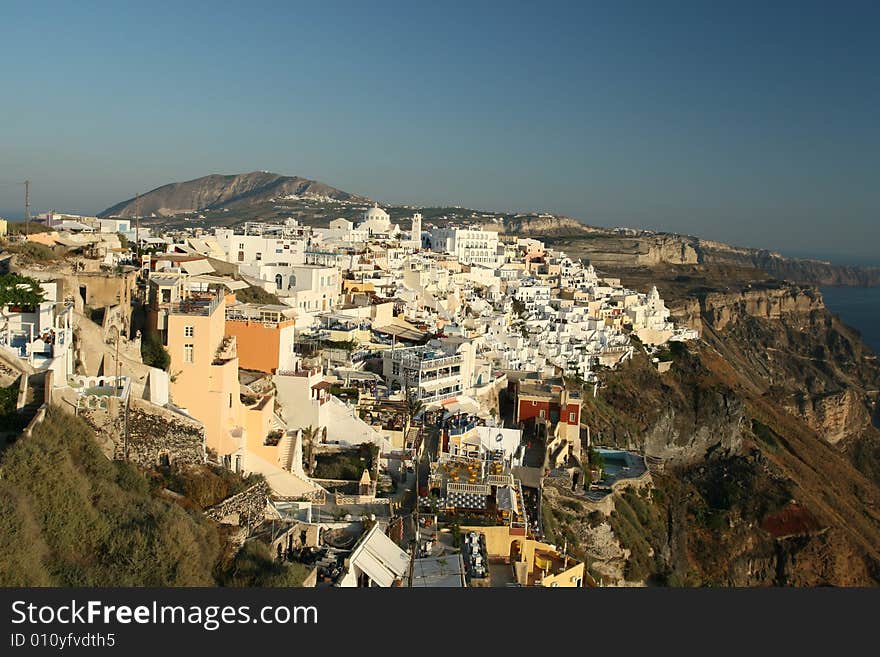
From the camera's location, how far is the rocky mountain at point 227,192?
444 ft

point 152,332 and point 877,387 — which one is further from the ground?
point 152,332

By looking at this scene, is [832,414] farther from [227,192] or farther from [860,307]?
[227,192]

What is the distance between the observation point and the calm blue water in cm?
11144

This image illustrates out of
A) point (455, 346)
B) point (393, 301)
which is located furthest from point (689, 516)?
point (393, 301)

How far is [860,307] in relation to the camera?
466ft

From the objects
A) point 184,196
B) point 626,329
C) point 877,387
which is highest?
point 184,196

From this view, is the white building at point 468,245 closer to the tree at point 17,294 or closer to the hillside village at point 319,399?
the hillside village at point 319,399

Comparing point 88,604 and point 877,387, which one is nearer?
point 88,604

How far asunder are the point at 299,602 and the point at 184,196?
146614 mm

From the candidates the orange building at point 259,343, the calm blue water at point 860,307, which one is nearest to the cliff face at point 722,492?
the orange building at point 259,343

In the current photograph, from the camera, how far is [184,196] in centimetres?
14462

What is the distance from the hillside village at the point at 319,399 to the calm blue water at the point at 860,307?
83.3 m

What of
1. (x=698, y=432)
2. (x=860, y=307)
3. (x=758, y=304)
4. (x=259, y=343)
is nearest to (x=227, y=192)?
(x=758, y=304)

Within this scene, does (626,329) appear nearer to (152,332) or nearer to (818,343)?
(152,332)
